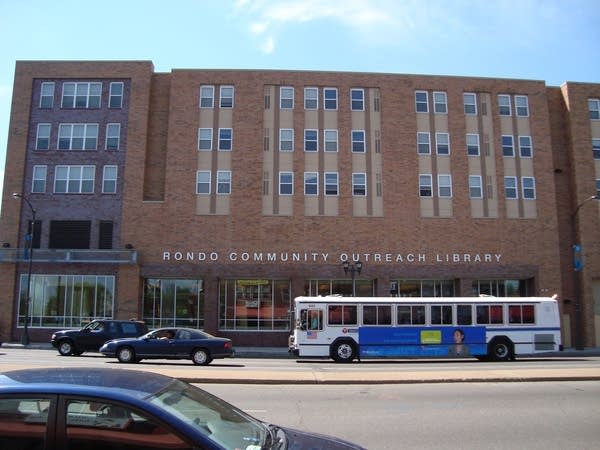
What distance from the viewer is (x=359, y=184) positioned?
37.2 metres

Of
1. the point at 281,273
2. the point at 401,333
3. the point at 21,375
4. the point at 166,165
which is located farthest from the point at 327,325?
the point at 21,375

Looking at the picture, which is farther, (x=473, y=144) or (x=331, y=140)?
(x=473, y=144)

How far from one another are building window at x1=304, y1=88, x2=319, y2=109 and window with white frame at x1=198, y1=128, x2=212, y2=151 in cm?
700

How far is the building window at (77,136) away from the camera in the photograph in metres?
37.7

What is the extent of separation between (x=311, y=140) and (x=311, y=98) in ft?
10.2

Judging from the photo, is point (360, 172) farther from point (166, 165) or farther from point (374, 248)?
point (166, 165)

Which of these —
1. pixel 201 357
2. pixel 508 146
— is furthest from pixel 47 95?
pixel 508 146

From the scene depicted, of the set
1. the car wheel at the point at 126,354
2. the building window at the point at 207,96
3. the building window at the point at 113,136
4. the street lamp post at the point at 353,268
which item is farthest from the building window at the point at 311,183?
the car wheel at the point at 126,354

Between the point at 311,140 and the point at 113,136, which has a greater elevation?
the point at 113,136

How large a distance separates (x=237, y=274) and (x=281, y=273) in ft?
9.42

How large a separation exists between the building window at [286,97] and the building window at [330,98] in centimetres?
A: 233

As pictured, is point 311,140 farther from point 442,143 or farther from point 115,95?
point 115,95

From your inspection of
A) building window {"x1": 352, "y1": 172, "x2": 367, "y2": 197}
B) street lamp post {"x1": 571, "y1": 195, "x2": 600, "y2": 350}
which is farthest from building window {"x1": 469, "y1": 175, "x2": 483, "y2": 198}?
building window {"x1": 352, "y1": 172, "x2": 367, "y2": 197}

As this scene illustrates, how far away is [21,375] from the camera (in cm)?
391
